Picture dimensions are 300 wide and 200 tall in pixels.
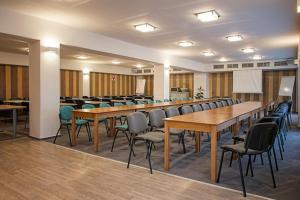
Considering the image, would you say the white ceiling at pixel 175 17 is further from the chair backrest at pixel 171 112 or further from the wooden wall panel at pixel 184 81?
the wooden wall panel at pixel 184 81

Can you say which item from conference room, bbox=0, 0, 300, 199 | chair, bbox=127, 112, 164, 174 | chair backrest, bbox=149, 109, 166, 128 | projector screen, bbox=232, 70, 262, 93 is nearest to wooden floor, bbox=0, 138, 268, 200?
conference room, bbox=0, 0, 300, 199

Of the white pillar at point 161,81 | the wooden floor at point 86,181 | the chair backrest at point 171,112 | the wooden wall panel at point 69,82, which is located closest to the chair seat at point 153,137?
the wooden floor at point 86,181

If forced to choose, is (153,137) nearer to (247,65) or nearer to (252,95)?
(247,65)

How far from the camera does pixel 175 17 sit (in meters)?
5.35

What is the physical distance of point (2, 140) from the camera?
5418mm

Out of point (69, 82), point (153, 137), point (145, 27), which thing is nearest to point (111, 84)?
point (69, 82)

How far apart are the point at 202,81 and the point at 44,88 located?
1060 cm

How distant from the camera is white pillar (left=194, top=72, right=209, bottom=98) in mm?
14352

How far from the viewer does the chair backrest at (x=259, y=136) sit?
2.75 metres

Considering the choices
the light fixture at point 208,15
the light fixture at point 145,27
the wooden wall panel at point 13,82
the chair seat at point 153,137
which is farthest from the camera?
the wooden wall panel at point 13,82

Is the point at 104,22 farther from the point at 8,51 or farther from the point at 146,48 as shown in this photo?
the point at 8,51

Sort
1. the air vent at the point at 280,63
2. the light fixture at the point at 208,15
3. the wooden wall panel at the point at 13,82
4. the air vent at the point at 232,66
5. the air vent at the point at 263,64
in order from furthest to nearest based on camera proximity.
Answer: the air vent at the point at 232,66
the air vent at the point at 263,64
the air vent at the point at 280,63
the wooden wall panel at the point at 13,82
the light fixture at the point at 208,15

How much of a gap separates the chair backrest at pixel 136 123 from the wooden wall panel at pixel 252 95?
35.6 feet

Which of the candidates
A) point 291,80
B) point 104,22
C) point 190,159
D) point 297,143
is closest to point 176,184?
point 190,159
